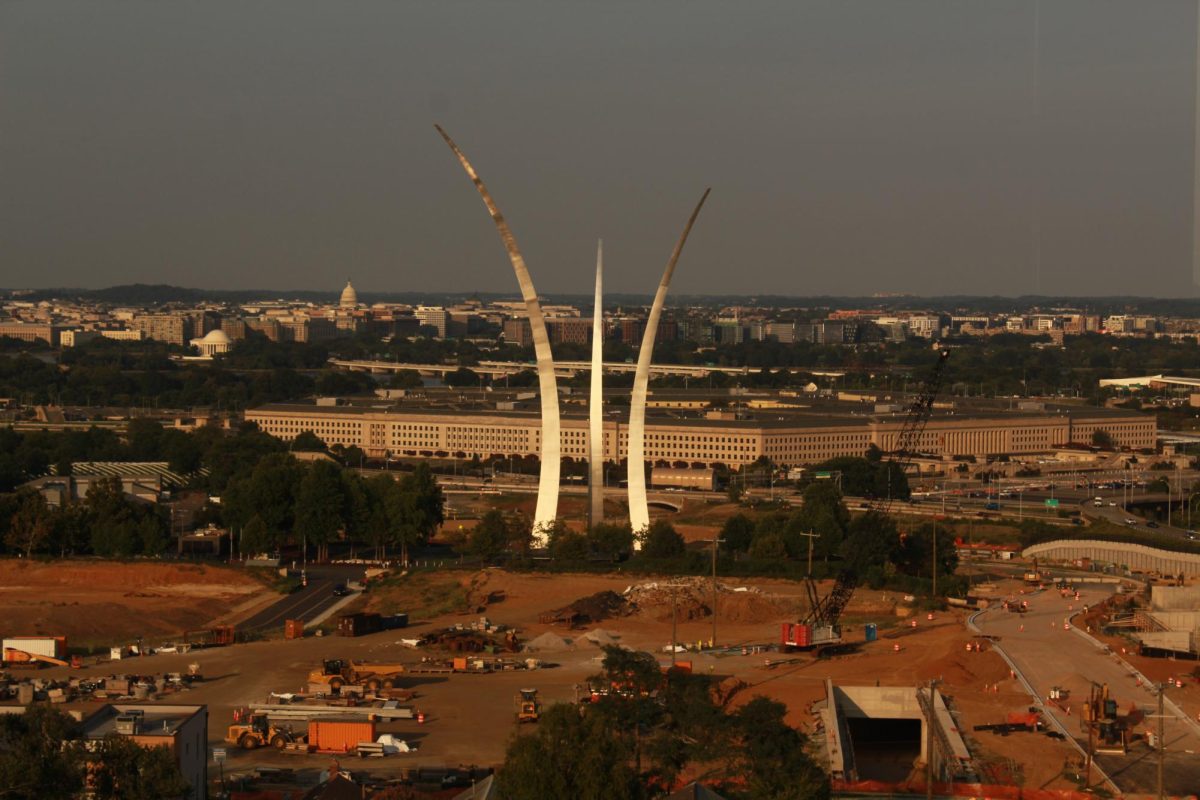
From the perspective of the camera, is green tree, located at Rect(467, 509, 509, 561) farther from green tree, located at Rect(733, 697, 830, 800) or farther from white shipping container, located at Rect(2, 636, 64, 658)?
green tree, located at Rect(733, 697, 830, 800)

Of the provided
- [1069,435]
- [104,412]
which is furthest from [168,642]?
[104,412]

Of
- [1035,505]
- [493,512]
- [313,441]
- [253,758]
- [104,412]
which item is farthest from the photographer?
[104,412]

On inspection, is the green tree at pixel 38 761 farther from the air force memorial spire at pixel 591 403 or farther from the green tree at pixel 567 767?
the air force memorial spire at pixel 591 403

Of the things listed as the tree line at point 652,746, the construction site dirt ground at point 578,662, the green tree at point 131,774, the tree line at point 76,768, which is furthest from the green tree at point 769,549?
the green tree at point 131,774

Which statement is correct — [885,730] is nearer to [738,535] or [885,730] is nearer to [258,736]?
[258,736]

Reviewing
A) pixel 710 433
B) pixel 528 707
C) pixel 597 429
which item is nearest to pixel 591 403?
pixel 597 429

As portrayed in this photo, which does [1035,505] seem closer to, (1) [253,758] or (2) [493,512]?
(2) [493,512]
